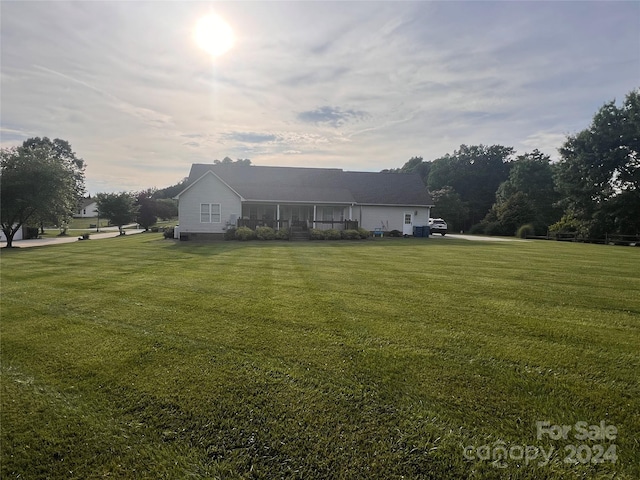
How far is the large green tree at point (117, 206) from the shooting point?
35.9m

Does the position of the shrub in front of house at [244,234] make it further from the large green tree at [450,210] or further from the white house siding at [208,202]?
the large green tree at [450,210]

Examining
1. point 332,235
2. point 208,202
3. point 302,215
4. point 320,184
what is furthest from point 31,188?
point 320,184

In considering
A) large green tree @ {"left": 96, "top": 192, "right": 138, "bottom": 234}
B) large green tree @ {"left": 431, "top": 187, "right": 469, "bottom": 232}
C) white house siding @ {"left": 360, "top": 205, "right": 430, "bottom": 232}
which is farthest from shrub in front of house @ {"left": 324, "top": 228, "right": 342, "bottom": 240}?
large green tree @ {"left": 431, "top": 187, "right": 469, "bottom": 232}

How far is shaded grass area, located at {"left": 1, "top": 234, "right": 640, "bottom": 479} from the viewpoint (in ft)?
8.45

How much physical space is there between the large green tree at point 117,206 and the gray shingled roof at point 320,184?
12399 millimetres

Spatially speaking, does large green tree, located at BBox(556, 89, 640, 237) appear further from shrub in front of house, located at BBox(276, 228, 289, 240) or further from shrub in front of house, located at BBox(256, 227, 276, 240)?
shrub in front of house, located at BBox(256, 227, 276, 240)

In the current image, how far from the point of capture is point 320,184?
30469 mm

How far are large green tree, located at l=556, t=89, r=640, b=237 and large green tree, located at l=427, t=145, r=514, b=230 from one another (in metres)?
25.8

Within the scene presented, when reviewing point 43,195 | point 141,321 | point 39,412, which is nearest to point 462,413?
point 39,412

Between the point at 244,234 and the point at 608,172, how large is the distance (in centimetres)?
3099

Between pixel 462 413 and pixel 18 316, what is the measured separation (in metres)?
7.33

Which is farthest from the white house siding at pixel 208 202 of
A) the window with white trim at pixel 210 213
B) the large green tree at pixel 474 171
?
the large green tree at pixel 474 171

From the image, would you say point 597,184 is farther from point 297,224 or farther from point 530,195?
point 297,224

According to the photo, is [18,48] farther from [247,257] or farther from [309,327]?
[309,327]
